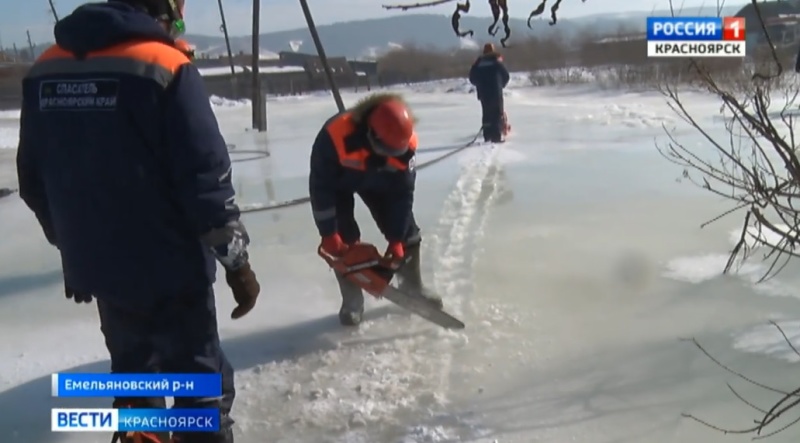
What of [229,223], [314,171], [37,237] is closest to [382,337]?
[314,171]

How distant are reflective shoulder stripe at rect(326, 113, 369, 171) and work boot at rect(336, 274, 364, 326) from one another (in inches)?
22.3

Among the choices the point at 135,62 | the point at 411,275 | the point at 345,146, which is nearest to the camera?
the point at 135,62

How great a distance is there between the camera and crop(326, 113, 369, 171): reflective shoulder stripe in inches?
136

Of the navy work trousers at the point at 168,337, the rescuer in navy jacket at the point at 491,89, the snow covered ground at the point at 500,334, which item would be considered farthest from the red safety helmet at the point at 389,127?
the rescuer in navy jacket at the point at 491,89

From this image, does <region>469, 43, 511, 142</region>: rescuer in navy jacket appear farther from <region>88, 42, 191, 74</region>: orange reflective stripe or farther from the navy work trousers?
<region>88, 42, 191, 74</region>: orange reflective stripe

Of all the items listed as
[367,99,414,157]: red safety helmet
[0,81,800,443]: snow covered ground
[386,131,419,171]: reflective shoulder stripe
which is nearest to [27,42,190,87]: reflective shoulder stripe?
[0,81,800,443]: snow covered ground

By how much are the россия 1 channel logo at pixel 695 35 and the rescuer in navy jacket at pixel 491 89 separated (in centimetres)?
609

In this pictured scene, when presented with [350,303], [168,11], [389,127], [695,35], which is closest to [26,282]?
[350,303]

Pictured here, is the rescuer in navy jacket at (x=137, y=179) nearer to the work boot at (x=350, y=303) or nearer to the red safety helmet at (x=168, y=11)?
the red safety helmet at (x=168, y=11)

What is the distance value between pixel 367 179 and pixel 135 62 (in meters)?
1.84

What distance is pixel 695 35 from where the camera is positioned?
2.35 m

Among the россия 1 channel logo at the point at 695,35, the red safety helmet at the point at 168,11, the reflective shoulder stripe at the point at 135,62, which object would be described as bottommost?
the россия 1 channel logo at the point at 695,35

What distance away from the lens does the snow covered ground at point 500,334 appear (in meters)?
2.72

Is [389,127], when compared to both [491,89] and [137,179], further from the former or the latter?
[491,89]
